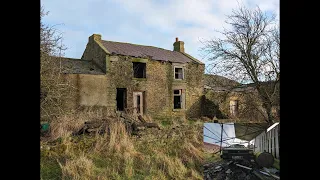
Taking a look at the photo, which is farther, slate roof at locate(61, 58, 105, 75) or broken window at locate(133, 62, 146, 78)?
broken window at locate(133, 62, 146, 78)

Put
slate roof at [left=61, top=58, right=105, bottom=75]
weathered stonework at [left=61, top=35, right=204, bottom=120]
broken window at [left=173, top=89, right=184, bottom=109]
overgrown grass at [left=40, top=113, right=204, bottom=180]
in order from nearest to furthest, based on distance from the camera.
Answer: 1. overgrown grass at [left=40, top=113, right=204, bottom=180]
2. slate roof at [left=61, top=58, right=105, bottom=75]
3. weathered stonework at [left=61, top=35, right=204, bottom=120]
4. broken window at [left=173, top=89, right=184, bottom=109]

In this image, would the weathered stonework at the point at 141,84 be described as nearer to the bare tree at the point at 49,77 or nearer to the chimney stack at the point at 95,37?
the chimney stack at the point at 95,37

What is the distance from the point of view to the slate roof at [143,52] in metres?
10.5

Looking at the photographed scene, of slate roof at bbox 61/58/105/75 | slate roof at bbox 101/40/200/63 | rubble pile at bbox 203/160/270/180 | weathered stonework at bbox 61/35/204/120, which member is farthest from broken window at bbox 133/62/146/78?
rubble pile at bbox 203/160/270/180

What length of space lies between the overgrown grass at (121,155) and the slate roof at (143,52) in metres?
5.36

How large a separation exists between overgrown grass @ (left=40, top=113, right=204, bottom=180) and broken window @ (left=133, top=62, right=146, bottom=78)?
5216mm

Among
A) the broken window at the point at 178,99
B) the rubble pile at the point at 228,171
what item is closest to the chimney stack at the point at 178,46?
the broken window at the point at 178,99

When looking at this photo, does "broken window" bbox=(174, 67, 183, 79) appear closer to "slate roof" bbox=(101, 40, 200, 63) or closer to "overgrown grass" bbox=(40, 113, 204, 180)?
"slate roof" bbox=(101, 40, 200, 63)

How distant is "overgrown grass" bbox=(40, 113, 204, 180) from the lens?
3764mm

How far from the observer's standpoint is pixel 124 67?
33.1ft

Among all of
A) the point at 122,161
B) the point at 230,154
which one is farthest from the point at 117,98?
the point at 230,154
